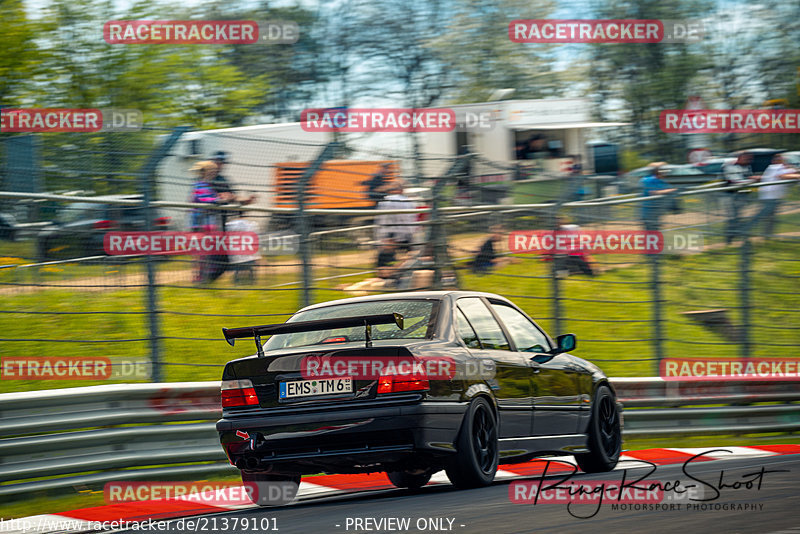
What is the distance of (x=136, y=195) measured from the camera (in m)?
A: 9.27

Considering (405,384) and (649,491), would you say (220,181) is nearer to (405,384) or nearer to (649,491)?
(405,384)

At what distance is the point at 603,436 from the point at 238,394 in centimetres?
320

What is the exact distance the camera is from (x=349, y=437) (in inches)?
266

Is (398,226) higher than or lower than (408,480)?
higher

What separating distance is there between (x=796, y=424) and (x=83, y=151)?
24.2ft

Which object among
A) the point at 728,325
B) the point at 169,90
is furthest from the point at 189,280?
the point at 169,90

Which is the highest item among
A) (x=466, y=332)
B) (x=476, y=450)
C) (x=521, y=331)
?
(x=466, y=332)

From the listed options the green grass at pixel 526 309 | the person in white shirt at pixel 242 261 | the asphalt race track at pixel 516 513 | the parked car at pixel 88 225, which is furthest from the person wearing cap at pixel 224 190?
the asphalt race track at pixel 516 513

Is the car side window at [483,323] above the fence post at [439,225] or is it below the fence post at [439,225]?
below

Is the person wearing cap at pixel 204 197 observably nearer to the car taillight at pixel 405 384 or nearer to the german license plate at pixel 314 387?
the german license plate at pixel 314 387

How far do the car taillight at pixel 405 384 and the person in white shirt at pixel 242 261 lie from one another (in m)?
3.38

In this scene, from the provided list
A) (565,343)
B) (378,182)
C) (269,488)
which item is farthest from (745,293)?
(269,488)

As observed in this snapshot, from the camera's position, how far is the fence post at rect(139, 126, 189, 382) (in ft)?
29.2

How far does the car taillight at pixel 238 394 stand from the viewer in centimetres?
701
